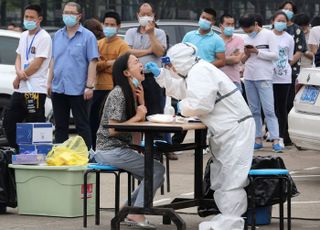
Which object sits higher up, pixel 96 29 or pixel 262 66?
pixel 96 29

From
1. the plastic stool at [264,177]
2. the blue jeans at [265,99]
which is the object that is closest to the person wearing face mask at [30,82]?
the blue jeans at [265,99]

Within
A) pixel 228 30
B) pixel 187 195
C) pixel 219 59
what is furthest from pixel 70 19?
pixel 228 30

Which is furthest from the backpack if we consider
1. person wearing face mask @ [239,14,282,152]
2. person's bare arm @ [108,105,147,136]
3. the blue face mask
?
person wearing face mask @ [239,14,282,152]

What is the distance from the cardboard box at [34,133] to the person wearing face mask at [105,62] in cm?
263

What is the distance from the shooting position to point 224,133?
862cm

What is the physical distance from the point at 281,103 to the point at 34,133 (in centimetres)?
602

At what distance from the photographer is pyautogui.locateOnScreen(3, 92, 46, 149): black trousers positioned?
39.1ft

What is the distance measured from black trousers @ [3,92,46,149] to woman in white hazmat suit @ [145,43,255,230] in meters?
3.52

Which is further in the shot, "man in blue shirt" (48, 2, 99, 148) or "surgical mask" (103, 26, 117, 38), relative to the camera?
"surgical mask" (103, 26, 117, 38)

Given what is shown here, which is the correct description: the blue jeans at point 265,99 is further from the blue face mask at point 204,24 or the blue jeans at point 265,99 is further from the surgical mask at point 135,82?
the surgical mask at point 135,82

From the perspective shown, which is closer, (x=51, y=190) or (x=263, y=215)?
(x=263, y=215)

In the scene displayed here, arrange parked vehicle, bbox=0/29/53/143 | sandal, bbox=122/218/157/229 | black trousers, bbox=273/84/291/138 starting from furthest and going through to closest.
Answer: parked vehicle, bbox=0/29/53/143 → black trousers, bbox=273/84/291/138 → sandal, bbox=122/218/157/229

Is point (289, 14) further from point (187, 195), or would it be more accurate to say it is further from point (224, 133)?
point (224, 133)

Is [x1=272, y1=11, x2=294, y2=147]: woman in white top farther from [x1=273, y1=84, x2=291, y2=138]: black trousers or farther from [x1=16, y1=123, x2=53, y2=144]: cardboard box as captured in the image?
[x1=16, y1=123, x2=53, y2=144]: cardboard box
